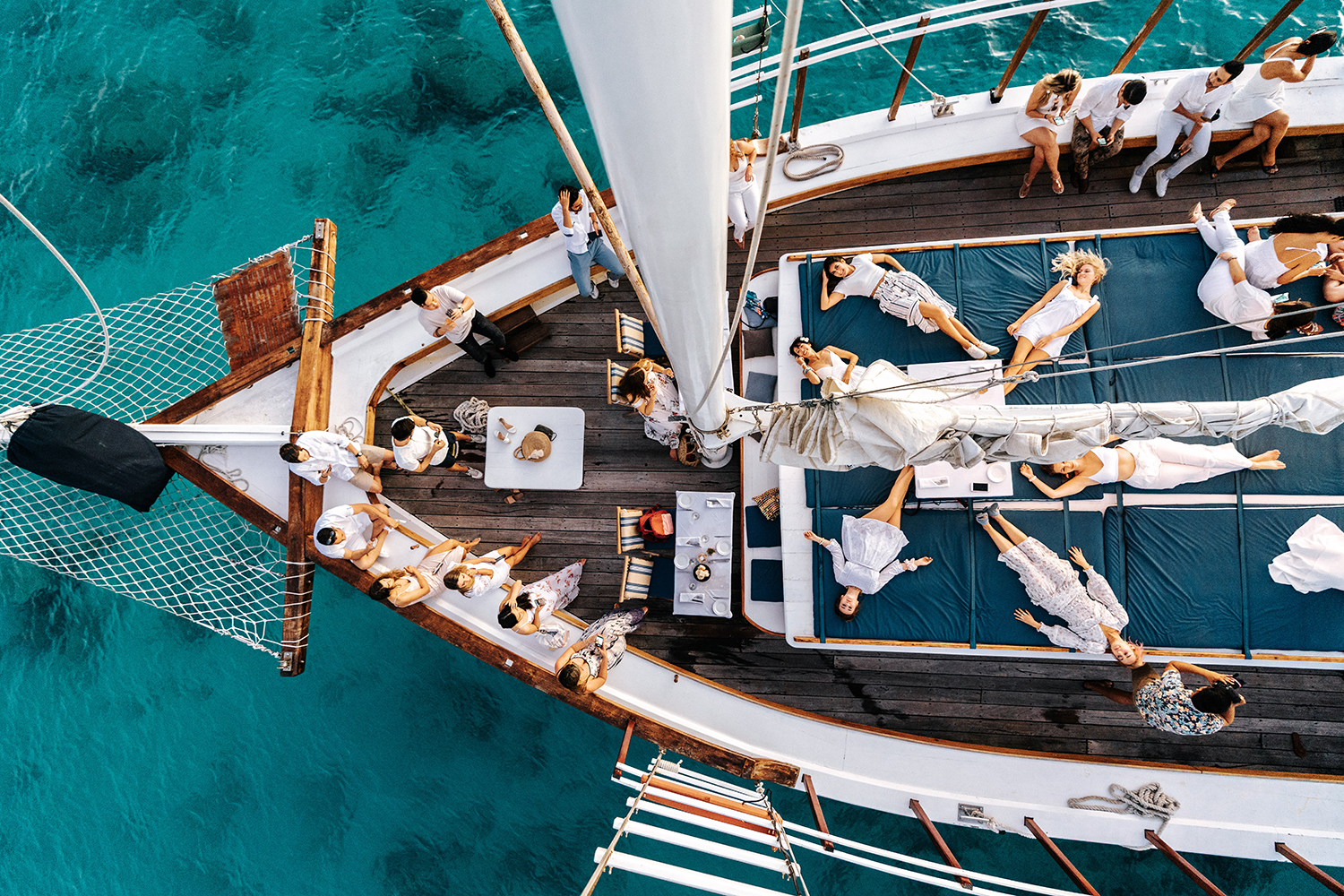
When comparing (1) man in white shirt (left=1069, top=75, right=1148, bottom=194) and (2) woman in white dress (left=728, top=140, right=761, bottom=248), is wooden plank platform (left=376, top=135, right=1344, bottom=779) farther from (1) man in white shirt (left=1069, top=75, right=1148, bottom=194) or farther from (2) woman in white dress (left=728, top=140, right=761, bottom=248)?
(2) woman in white dress (left=728, top=140, right=761, bottom=248)

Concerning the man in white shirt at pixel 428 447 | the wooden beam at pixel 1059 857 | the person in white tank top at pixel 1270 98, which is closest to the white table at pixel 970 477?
the wooden beam at pixel 1059 857

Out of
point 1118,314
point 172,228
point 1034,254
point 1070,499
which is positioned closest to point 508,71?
point 172,228

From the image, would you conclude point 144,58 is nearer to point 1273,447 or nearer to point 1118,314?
point 1118,314

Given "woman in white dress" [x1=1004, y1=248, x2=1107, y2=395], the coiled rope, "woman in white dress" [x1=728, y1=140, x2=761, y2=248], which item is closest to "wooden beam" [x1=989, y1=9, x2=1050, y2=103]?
"woman in white dress" [x1=1004, y1=248, x2=1107, y2=395]

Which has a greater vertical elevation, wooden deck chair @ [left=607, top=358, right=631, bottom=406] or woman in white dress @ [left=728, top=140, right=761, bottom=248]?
woman in white dress @ [left=728, top=140, right=761, bottom=248]

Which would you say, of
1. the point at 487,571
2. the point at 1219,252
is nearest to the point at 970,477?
the point at 1219,252

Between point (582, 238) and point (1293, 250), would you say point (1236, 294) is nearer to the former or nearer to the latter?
point (1293, 250)

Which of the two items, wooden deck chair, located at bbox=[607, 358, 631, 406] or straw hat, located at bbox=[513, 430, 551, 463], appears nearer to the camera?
wooden deck chair, located at bbox=[607, 358, 631, 406]
